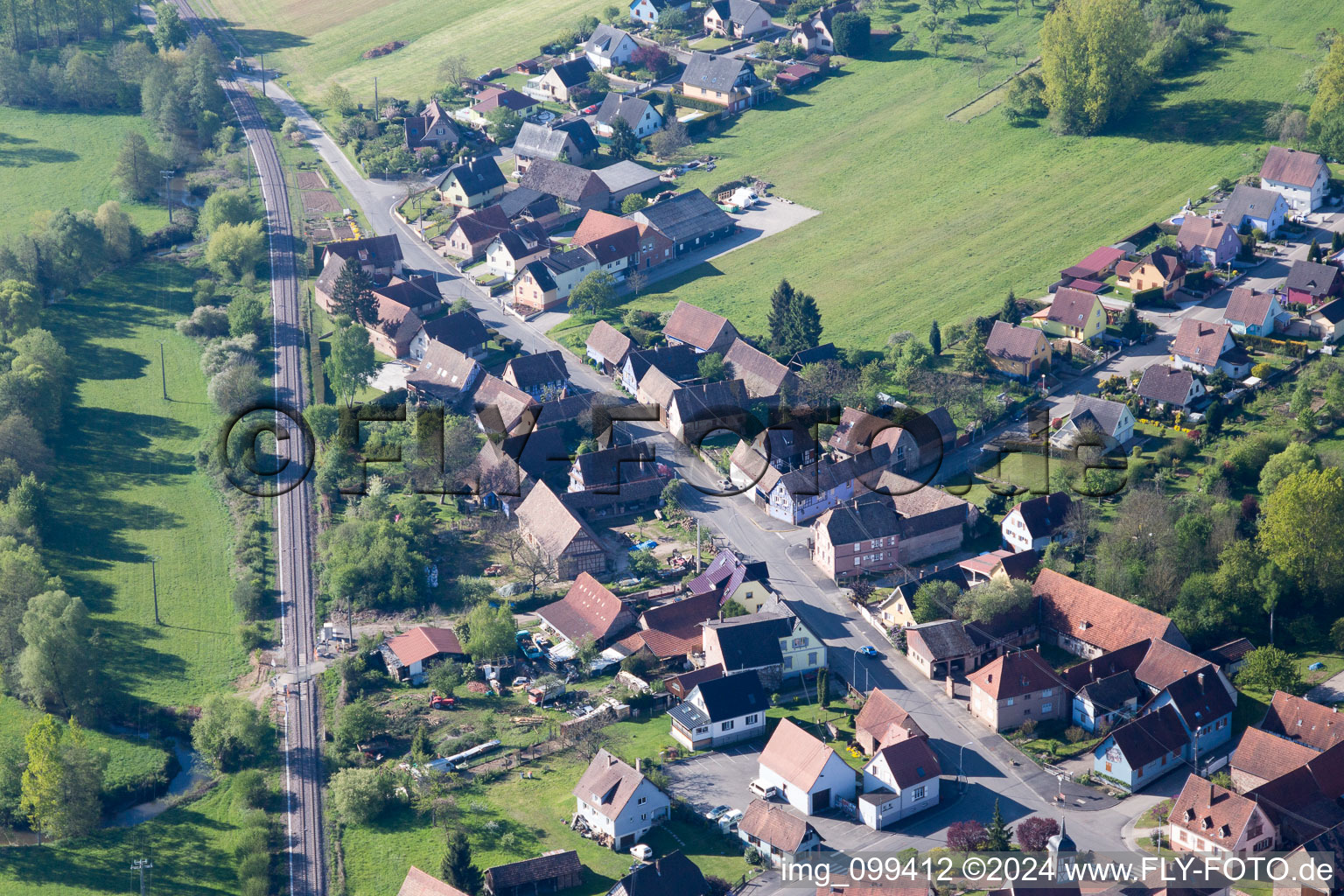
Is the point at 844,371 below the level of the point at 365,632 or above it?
above

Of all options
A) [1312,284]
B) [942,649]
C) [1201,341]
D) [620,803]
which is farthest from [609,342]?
[1312,284]

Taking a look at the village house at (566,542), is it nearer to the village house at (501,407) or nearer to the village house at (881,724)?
the village house at (501,407)

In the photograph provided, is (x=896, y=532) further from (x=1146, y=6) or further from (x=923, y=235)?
(x=1146, y=6)

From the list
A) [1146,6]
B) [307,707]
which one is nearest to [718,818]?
[307,707]

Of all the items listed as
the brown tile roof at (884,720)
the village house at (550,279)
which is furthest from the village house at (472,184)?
the brown tile roof at (884,720)

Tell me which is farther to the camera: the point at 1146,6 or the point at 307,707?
the point at 1146,6

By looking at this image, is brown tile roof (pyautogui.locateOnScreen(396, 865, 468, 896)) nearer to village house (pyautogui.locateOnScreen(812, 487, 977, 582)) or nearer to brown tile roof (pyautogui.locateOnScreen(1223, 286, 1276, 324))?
village house (pyautogui.locateOnScreen(812, 487, 977, 582))

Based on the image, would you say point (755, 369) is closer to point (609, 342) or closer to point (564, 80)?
point (609, 342)
